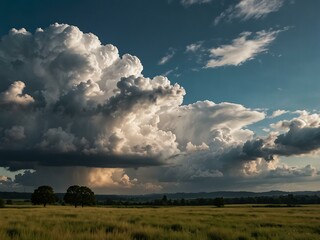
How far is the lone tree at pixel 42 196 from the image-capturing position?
10494 cm

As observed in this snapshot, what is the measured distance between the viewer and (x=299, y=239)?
17.0 m

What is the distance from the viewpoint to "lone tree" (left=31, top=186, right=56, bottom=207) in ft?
344

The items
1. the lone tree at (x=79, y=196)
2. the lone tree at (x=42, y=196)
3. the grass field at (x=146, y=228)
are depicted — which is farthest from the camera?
the lone tree at (x=79, y=196)

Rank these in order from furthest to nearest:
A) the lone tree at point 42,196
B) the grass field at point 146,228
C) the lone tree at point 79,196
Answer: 1. the lone tree at point 79,196
2. the lone tree at point 42,196
3. the grass field at point 146,228

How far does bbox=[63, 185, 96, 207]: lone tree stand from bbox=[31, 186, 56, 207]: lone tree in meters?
Answer: 4.07

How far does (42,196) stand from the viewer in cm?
10500

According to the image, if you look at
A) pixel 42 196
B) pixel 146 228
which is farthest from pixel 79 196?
pixel 146 228

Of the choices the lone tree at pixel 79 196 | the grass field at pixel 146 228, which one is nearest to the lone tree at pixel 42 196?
the lone tree at pixel 79 196

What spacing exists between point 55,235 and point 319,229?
63.5 ft

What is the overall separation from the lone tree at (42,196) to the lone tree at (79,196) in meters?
4.07

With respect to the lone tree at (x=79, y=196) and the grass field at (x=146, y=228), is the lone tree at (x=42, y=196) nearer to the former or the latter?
the lone tree at (x=79, y=196)

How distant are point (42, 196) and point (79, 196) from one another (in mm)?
10452

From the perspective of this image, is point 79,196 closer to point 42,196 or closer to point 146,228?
point 42,196

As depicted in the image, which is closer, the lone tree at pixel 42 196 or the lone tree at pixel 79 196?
the lone tree at pixel 42 196
